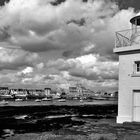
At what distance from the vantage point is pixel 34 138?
17172 mm

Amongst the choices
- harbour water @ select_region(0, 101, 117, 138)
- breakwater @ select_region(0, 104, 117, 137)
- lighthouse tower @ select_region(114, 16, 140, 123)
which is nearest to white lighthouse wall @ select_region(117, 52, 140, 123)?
lighthouse tower @ select_region(114, 16, 140, 123)

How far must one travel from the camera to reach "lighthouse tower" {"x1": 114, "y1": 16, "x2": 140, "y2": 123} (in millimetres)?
20656

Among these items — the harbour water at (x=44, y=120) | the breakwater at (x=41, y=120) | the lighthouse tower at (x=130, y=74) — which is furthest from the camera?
the breakwater at (x=41, y=120)

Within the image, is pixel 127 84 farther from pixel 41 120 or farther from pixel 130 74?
pixel 41 120

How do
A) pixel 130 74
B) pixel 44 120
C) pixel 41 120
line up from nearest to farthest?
pixel 130 74 → pixel 44 120 → pixel 41 120

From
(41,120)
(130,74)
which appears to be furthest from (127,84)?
(41,120)

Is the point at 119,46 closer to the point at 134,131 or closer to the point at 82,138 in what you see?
the point at 134,131

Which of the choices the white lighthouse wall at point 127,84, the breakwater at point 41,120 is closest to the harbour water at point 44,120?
the breakwater at point 41,120

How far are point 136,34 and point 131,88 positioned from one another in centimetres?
423

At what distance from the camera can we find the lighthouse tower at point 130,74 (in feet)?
67.8

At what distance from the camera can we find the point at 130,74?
68.8 ft

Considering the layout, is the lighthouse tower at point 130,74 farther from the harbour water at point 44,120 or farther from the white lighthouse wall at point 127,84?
the harbour water at point 44,120

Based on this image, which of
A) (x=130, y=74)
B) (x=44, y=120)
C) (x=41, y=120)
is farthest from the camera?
(x=41, y=120)

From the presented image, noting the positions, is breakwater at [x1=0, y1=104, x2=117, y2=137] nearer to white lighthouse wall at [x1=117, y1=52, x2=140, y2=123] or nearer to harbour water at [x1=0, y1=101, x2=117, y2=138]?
harbour water at [x1=0, y1=101, x2=117, y2=138]
